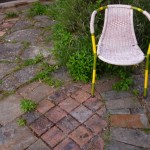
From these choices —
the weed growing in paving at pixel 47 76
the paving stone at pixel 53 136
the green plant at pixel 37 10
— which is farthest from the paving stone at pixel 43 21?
the paving stone at pixel 53 136

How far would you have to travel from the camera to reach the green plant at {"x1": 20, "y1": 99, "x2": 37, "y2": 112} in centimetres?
297

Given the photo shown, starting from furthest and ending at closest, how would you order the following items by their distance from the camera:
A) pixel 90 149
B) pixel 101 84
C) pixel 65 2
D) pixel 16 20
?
pixel 16 20 → pixel 65 2 → pixel 101 84 → pixel 90 149

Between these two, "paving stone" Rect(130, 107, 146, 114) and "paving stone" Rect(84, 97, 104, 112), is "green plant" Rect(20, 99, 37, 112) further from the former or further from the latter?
"paving stone" Rect(130, 107, 146, 114)

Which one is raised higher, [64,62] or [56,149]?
[64,62]

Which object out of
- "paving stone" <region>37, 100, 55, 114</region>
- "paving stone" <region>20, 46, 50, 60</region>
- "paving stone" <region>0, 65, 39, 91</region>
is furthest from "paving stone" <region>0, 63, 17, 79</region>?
"paving stone" <region>37, 100, 55, 114</region>

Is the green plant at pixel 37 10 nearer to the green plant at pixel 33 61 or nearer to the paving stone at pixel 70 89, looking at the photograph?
the green plant at pixel 33 61

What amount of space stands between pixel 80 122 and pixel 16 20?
3.20 m

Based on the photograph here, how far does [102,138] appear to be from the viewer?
2562mm

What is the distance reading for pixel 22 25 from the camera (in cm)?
500

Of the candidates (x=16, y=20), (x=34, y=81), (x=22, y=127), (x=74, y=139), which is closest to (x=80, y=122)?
(x=74, y=139)

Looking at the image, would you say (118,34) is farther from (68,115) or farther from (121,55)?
(68,115)

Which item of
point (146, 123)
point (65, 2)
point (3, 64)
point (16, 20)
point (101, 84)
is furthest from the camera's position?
point (16, 20)

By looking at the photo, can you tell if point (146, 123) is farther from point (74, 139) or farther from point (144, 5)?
point (144, 5)

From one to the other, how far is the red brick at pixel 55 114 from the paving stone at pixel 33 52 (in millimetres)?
1277
